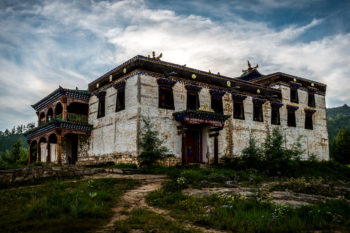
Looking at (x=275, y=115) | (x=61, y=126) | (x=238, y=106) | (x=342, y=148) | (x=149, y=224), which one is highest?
(x=238, y=106)

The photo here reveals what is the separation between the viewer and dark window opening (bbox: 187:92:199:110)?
22.5 metres

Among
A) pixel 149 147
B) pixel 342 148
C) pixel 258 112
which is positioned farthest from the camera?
pixel 342 148

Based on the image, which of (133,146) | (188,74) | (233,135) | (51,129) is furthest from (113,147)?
(233,135)

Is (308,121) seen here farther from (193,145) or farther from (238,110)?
(193,145)

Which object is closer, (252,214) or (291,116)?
(252,214)

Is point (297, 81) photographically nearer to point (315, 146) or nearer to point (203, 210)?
point (315, 146)

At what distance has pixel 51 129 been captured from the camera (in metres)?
22.8

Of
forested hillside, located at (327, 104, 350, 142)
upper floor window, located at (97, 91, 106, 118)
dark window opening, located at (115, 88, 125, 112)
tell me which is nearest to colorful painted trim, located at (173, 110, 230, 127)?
dark window opening, located at (115, 88, 125, 112)

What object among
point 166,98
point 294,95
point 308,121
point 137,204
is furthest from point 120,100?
point 308,121

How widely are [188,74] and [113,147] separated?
24.3ft

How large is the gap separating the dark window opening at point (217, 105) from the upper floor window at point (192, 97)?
1534mm

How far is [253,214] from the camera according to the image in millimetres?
7879

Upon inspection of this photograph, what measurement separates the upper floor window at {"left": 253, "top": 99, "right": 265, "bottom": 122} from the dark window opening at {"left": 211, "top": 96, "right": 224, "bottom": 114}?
3896 millimetres

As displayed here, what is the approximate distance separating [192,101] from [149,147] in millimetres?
5537
